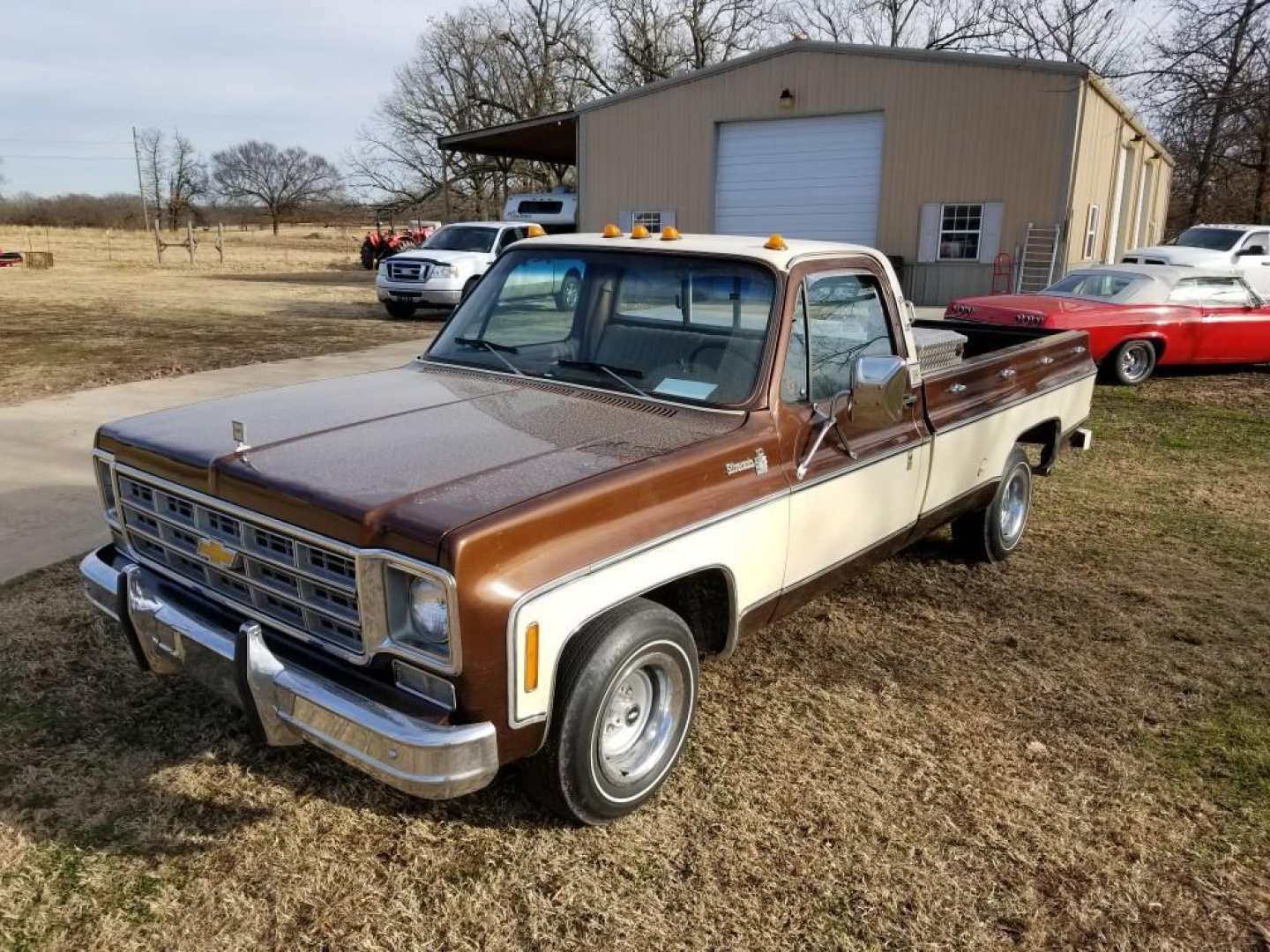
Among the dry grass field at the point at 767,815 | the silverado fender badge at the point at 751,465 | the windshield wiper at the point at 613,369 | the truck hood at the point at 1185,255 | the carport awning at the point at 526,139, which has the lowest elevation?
the dry grass field at the point at 767,815

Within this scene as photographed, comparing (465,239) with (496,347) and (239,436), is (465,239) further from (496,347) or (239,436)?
(239,436)

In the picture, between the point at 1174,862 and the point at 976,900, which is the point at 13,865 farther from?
the point at 1174,862

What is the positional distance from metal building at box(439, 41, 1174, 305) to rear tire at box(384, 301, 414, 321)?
21.9 ft

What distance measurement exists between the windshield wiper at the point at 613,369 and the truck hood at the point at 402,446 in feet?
0.30

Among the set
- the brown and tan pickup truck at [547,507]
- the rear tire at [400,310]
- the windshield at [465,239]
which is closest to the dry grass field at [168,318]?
the rear tire at [400,310]

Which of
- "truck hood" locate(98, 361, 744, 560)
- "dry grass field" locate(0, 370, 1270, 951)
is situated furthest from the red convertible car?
"truck hood" locate(98, 361, 744, 560)

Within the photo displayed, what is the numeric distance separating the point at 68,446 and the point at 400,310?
10.9 metres

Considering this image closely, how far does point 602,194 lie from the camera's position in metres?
22.9

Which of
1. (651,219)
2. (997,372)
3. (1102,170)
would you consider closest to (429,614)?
(997,372)

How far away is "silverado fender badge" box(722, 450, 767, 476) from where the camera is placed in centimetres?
316

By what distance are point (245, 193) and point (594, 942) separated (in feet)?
336

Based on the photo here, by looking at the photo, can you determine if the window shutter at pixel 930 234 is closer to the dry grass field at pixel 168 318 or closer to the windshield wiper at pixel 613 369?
the dry grass field at pixel 168 318

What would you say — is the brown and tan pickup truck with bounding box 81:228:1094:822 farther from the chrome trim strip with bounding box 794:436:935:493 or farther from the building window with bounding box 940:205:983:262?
the building window with bounding box 940:205:983:262

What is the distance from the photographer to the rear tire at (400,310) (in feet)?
58.6
